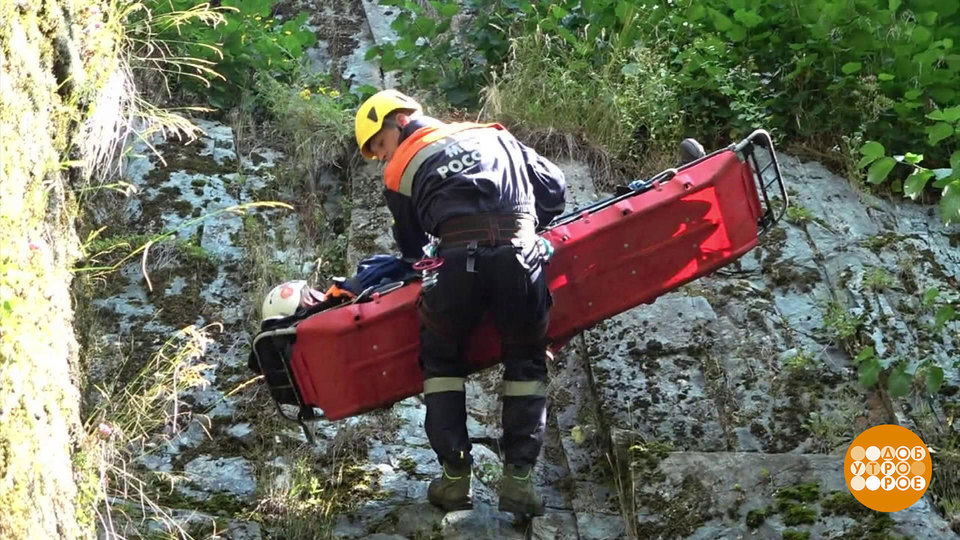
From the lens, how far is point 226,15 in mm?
7496

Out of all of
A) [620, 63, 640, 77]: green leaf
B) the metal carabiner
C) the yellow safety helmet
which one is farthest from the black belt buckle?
[620, 63, 640, 77]: green leaf

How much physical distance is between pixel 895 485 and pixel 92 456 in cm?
297

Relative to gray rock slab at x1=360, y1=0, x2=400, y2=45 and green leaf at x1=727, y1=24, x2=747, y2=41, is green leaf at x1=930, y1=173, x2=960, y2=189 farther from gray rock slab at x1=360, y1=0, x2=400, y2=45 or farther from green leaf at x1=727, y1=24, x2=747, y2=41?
gray rock slab at x1=360, y1=0, x2=400, y2=45

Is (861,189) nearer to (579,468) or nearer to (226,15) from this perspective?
(579,468)

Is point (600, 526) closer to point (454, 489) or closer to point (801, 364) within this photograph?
point (454, 489)

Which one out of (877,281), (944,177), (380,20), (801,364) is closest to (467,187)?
(944,177)

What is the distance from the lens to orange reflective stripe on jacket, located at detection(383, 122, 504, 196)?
4.60 meters

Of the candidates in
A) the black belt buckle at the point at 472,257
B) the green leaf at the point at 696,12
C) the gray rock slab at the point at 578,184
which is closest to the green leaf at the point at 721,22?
the green leaf at the point at 696,12

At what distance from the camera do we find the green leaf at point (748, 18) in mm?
6961

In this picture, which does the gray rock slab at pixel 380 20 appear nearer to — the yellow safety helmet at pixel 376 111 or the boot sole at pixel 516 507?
the yellow safety helmet at pixel 376 111

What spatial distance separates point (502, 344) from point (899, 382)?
1.68 meters

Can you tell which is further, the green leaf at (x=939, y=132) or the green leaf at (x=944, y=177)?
the green leaf at (x=939, y=132)

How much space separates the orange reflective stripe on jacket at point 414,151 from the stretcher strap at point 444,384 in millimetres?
743

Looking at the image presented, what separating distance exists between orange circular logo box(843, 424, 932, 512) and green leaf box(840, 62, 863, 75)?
8.05ft
